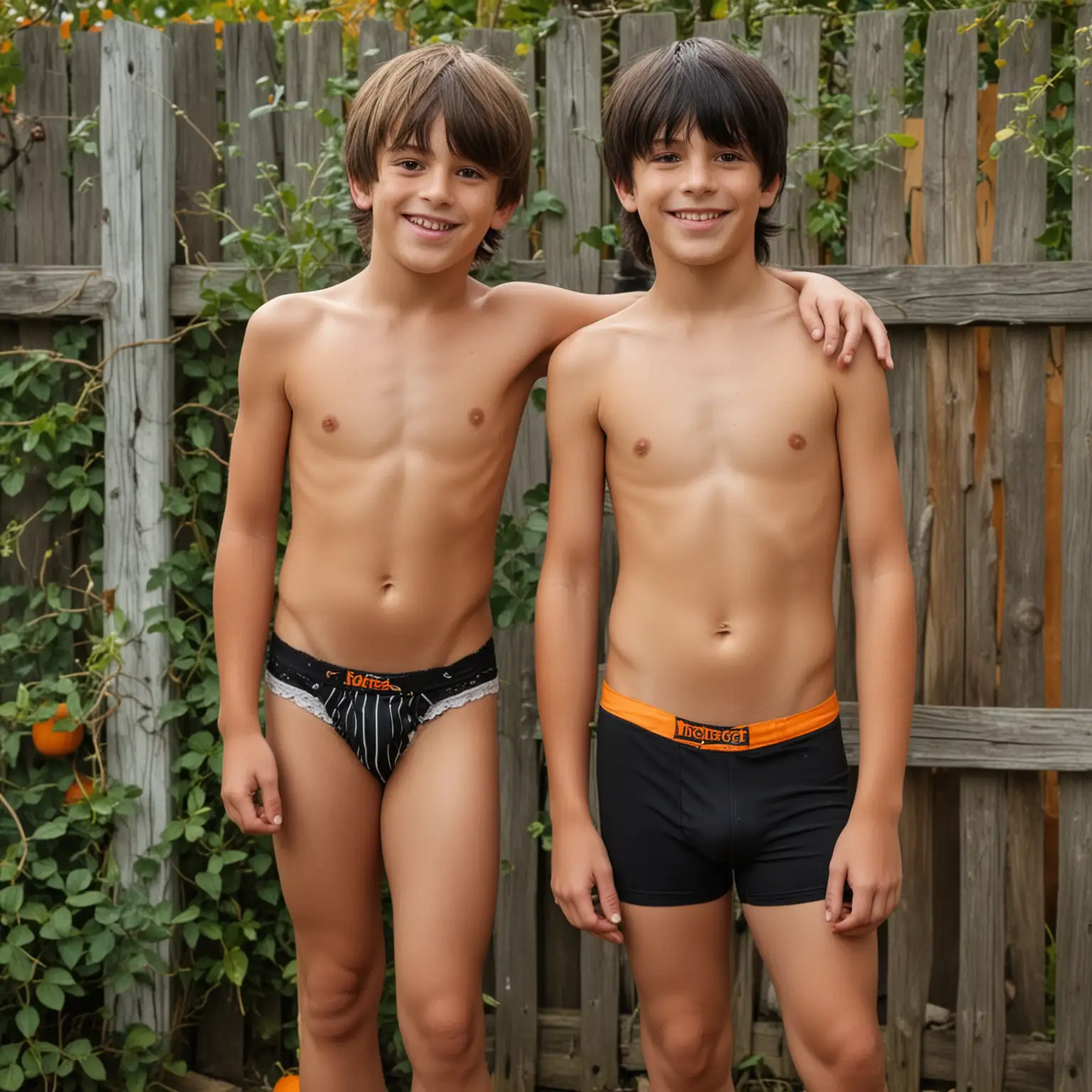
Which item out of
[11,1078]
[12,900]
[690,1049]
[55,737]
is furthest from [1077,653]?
[11,1078]

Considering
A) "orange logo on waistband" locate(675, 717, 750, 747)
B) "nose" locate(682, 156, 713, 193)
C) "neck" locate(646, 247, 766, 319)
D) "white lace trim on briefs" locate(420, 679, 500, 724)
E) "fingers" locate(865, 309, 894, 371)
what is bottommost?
"orange logo on waistband" locate(675, 717, 750, 747)

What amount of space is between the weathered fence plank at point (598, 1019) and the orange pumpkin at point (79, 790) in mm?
1332

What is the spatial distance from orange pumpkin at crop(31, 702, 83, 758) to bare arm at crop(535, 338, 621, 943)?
158 cm

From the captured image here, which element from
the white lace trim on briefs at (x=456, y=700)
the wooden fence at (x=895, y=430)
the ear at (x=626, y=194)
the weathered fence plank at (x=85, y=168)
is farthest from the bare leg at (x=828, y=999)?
the weathered fence plank at (x=85, y=168)

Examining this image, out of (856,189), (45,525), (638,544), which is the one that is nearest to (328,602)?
(638,544)

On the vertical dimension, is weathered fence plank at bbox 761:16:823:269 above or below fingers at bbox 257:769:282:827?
above

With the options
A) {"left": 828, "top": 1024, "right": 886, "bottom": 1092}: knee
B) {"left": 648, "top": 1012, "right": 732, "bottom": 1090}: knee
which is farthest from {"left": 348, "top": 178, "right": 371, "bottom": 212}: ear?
{"left": 828, "top": 1024, "right": 886, "bottom": 1092}: knee

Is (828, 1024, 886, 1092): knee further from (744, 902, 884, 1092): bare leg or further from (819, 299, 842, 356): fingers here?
(819, 299, 842, 356): fingers

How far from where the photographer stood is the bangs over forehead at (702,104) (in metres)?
2.39

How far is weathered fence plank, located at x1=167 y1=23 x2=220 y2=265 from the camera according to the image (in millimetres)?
3492

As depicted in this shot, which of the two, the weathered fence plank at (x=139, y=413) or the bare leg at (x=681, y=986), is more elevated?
the weathered fence plank at (x=139, y=413)

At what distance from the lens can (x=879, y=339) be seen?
2447 mm

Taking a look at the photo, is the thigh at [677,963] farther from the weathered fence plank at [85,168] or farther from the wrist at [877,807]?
the weathered fence plank at [85,168]

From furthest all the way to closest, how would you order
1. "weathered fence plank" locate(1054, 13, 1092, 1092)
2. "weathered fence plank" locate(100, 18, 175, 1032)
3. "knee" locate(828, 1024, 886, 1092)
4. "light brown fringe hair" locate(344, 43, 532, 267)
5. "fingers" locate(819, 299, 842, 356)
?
"weathered fence plank" locate(100, 18, 175, 1032) < "weathered fence plank" locate(1054, 13, 1092, 1092) < "light brown fringe hair" locate(344, 43, 532, 267) < "fingers" locate(819, 299, 842, 356) < "knee" locate(828, 1024, 886, 1092)
